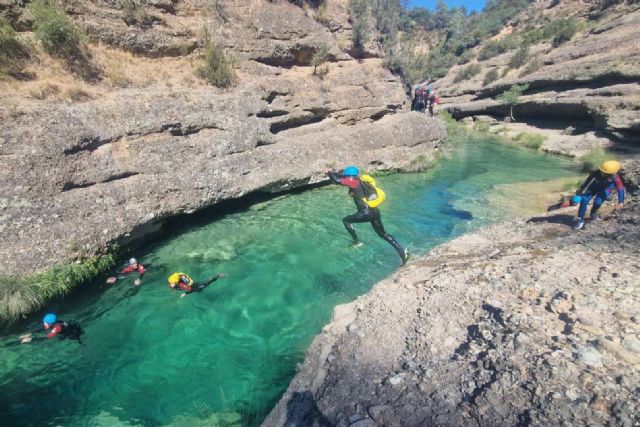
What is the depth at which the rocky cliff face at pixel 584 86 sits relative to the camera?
2053 centimetres

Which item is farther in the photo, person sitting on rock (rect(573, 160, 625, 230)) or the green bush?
the green bush

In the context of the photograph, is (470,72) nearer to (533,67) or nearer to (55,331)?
(533,67)

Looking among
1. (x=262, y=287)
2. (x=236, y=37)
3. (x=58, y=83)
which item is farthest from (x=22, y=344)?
(x=236, y=37)

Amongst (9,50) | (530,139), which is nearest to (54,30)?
(9,50)

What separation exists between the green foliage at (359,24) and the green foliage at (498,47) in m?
39.4

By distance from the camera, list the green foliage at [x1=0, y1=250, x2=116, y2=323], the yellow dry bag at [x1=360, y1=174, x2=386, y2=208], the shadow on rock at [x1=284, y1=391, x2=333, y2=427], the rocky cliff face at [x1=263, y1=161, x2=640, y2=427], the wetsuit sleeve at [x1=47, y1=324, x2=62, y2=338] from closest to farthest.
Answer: the rocky cliff face at [x1=263, y1=161, x2=640, y2=427]
the shadow on rock at [x1=284, y1=391, x2=333, y2=427]
the wetsuit sleeve at [x1=47, y1=324, x2=62, y2=338]
the green foliage at [x1=0, y1=250, x2=116, y2=323]
the yellow dry bag at [x1=360, y1=174, x2=386, y2=208]

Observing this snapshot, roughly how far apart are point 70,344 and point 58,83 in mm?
6815

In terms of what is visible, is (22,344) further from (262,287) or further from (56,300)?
(262,287)

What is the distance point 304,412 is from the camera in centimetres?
425

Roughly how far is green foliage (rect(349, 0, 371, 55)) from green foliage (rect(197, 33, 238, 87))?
8164mm

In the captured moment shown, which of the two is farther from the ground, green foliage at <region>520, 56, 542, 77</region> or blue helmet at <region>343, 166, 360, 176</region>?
green foliage at <region>520, 56, 542, 77</region>

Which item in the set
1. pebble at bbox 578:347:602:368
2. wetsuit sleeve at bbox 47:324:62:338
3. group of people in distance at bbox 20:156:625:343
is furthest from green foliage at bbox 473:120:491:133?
wetsuit sleeve at bbox 47:324:62:338

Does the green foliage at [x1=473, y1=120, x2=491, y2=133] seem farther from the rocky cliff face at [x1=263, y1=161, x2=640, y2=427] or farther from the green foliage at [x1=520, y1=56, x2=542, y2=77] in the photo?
the rocky cliff face at [x1=263, y1=161, x2=640, y2=427]

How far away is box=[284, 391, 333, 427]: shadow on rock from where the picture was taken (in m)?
4.04
